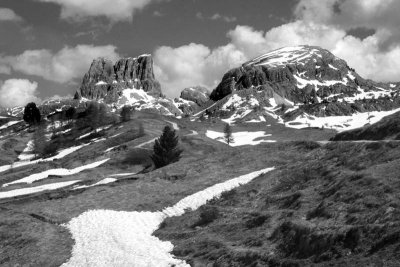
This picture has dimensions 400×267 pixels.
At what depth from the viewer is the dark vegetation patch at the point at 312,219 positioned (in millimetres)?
17766

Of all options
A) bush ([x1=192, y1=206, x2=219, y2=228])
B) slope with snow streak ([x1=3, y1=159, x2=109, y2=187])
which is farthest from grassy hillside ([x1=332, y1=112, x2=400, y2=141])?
slope with snow streak ([x1=3, y1=159, x2=109, y2=187])

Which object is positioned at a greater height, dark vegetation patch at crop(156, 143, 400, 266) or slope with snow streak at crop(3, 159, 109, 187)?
dark vegetation patch at crop(156, 143, 400, 266)

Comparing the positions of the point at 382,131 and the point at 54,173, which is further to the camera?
the point at 54,173

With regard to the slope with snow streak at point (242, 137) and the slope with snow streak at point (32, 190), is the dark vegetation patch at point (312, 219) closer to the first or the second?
the slope with snow streak at point (32, 190)

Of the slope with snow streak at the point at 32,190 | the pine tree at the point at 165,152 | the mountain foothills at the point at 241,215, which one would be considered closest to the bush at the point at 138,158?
the pine tree at the point at 165,152

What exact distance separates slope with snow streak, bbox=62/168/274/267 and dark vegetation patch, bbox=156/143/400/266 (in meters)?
1.57

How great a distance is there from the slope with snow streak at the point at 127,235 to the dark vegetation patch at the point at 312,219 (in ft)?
5.14

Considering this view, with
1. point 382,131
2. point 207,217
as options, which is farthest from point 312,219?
point 382,131

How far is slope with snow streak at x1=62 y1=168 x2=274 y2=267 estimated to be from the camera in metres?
26.6

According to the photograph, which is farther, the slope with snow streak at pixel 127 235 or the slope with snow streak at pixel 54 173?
the slope with snow streak at pixel 54 173

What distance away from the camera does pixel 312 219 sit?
23.8m

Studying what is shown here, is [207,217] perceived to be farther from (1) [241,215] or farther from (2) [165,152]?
(2) [165,152]

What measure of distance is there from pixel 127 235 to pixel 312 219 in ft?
50.9

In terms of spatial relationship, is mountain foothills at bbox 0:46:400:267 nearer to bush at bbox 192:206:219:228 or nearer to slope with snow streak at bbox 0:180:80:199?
bush at bbox 192:206:219:228
